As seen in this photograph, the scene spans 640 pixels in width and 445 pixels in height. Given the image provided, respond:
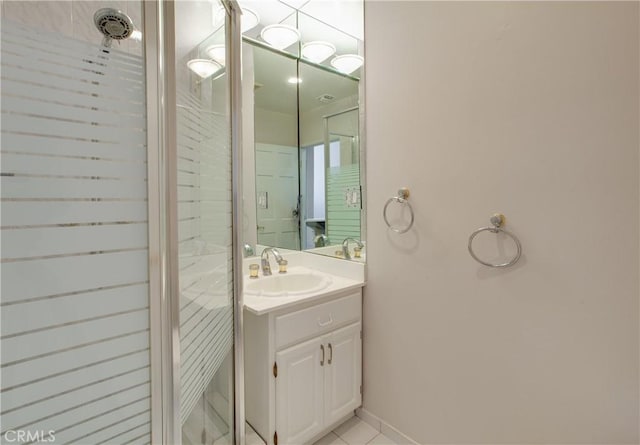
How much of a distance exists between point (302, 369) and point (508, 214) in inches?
44.9

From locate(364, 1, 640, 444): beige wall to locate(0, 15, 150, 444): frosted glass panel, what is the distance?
115cm

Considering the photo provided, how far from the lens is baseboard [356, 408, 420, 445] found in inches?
61.3

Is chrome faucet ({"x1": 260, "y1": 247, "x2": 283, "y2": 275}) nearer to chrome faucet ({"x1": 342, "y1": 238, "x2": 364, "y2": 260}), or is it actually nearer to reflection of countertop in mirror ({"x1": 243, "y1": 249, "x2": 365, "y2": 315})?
reflection of countertop in mirror ({"x1": 243, "y1": 249, "x2": 365, "y2": 315})

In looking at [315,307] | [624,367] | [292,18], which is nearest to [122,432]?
[315,307]

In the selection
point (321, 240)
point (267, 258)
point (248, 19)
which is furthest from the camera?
point (321, 240)

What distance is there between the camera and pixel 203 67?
1.03 meters

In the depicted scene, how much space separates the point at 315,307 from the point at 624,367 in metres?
1.13

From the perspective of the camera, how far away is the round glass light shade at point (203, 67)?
0.96m

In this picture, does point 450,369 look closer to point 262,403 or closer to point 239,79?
point 262,403

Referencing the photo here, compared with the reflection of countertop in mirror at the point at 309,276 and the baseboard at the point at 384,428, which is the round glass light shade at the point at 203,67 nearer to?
the reflection of countertop in mirror at the point at 309,276

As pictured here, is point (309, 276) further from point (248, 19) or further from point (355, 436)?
point (248, 19)

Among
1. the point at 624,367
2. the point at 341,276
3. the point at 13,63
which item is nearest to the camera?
the point at 13,63

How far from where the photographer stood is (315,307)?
4.95 ft

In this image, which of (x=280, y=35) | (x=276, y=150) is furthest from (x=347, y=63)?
(x=276, y=150)
